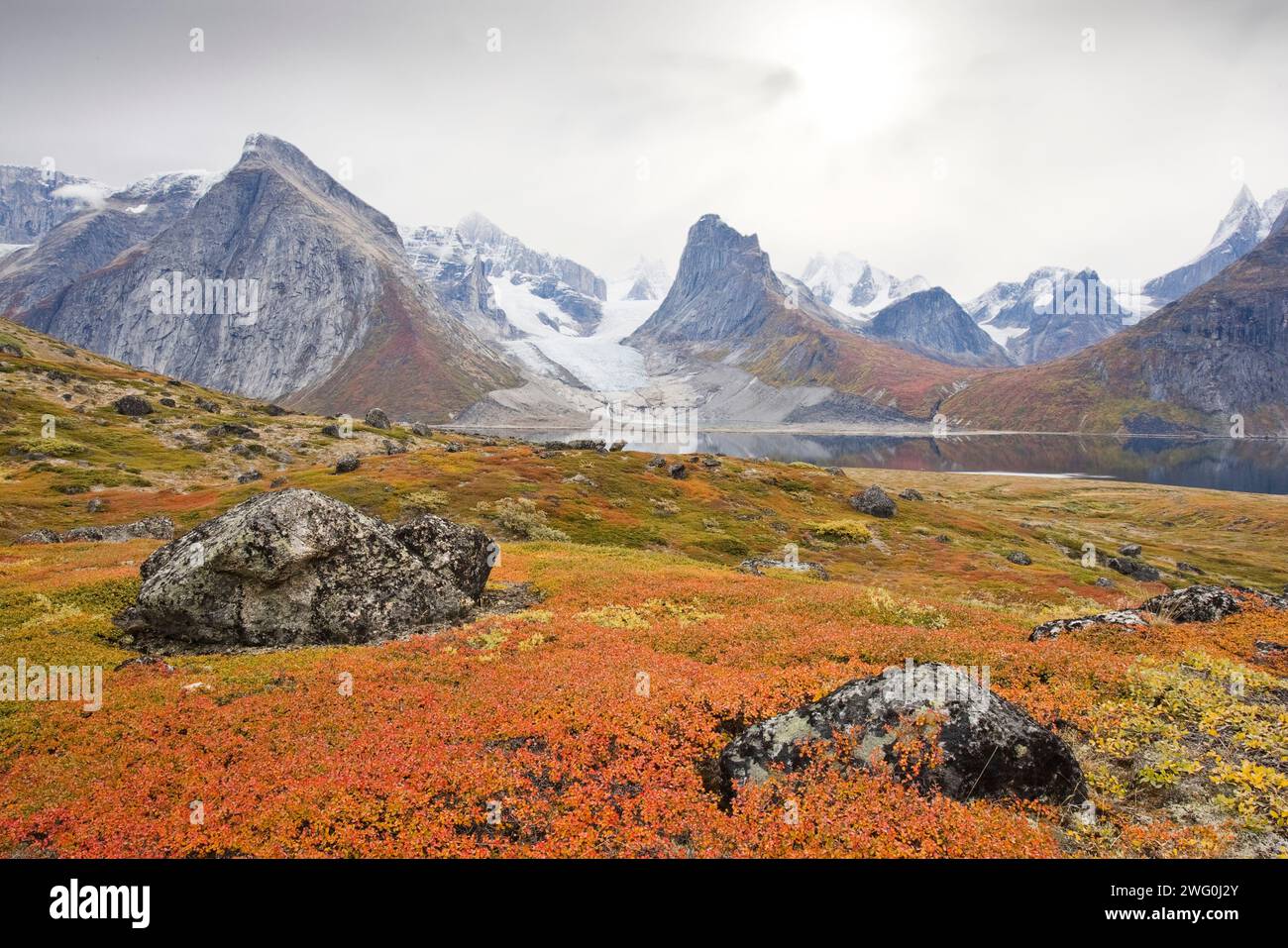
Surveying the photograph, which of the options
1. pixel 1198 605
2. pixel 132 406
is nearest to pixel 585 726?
pixel 1198 605

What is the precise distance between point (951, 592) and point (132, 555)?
4624cm

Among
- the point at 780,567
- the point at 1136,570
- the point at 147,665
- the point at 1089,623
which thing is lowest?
the point at 1136,570

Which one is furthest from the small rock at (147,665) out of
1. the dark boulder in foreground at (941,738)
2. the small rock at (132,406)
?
the small rock at (132,406)

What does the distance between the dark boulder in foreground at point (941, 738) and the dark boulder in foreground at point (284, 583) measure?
15883mm

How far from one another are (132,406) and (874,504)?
108134mm

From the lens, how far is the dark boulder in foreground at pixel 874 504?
66312mm

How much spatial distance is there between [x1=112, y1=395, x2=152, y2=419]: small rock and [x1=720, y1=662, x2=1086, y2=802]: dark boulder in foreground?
111898mm

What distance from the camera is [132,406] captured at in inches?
3548

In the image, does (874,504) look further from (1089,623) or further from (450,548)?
(450,548)

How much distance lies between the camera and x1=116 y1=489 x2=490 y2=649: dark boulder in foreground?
1969cm

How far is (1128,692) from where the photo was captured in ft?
43.0

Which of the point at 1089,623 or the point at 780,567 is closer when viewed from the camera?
the point at 1089,623

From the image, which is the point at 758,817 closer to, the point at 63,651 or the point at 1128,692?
the point at 1128,692
